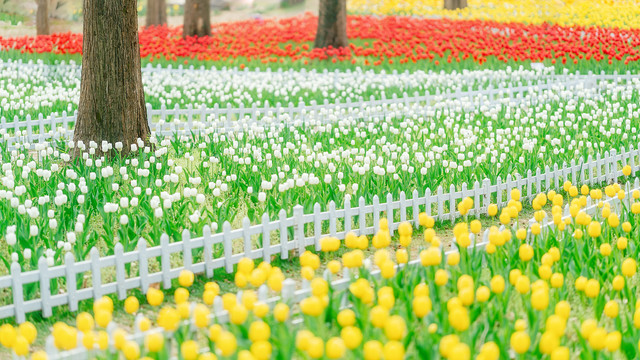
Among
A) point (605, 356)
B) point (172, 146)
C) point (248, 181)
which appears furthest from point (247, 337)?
point (172, 146)

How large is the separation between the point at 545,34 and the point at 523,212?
1399cm

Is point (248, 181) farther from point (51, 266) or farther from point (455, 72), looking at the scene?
point (455, 72)

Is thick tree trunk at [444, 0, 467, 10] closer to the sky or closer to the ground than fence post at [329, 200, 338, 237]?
closer to the sky

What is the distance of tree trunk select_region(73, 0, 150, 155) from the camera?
8680 millimetres

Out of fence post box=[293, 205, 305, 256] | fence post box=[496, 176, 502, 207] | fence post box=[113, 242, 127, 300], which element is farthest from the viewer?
fence post box=[496, 176, 502, 207]

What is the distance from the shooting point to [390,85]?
13922 millimetres

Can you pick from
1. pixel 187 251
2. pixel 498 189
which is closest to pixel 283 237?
pixel 187 251

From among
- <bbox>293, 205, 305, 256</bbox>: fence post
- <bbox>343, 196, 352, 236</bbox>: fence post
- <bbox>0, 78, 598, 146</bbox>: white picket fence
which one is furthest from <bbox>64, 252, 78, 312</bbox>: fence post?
<bbox>0, 78, 598, 146</bbox>: white picket fence

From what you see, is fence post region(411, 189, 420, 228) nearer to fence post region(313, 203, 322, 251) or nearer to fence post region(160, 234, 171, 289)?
fence post region(313, 203, 322, 251)

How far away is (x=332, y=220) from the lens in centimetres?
622

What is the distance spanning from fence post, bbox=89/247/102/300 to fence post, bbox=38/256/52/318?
0.89 ft

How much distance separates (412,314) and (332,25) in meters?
15.1

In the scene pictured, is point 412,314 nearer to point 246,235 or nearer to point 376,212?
point 246,235

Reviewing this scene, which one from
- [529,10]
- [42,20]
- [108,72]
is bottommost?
[108,72]
